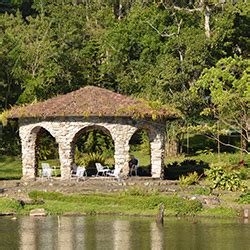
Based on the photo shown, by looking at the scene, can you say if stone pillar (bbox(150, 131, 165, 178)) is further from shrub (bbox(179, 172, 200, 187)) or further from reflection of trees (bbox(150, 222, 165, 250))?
reflection of trees (bbox(150, 222, 165, 250))

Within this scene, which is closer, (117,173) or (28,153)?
(117,173)

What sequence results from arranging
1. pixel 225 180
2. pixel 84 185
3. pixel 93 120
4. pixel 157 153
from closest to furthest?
pixel 225 180, pixel 84 185, pixel 93 120, pixel 157 153

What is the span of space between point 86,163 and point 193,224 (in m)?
16.1

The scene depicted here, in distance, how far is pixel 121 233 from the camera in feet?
90.4

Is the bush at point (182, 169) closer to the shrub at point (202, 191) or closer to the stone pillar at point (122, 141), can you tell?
the stone pillar at point (122, 141)

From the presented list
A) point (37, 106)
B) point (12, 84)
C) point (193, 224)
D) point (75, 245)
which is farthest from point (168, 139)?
point (75, 245)

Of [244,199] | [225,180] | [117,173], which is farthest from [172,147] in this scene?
[244,199]

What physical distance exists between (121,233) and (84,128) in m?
13.9

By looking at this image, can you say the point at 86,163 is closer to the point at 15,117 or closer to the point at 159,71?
the point at 15,117

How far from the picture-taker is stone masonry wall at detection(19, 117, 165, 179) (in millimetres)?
40281

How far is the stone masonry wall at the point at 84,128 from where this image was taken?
132ft

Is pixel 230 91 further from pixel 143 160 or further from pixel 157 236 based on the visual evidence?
pixel 157 236

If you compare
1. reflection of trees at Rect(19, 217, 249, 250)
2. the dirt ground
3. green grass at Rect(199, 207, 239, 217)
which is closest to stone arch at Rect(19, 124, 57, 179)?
the dirt ground

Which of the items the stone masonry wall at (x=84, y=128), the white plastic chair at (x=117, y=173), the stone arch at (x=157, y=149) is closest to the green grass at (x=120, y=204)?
the white plastic chair at (x=117, y=173)
